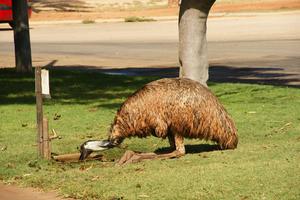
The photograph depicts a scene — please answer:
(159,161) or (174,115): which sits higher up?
(174,115)

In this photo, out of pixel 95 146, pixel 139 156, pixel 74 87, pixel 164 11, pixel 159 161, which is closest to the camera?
pixel 159 161

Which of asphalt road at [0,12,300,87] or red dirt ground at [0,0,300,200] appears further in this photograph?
red dirt ground at [0,0,300,200]

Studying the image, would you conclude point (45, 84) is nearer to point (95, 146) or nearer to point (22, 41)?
point (95, 146)

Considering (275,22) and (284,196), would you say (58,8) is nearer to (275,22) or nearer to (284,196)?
(275,22)

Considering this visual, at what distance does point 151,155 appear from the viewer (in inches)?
408

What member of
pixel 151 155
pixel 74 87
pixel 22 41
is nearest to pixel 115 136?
pixel 151 155

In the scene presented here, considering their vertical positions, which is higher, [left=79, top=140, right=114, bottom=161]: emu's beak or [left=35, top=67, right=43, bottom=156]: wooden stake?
[left=35, top=67, right=43, bottom=156]: wooden stake

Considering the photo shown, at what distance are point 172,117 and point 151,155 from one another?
1.97 feet

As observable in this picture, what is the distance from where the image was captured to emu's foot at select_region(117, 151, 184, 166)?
1016 centimetres

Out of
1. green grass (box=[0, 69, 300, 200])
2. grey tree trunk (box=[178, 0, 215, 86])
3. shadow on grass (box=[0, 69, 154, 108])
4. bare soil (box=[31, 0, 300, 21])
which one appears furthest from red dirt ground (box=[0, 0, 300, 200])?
grey tree trunk (box=[178, 0, 215, 86])

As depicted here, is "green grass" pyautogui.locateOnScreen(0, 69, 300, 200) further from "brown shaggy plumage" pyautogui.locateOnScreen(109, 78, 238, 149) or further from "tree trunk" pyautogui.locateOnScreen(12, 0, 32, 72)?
"tree trunk" pyautogui.locateOnScreen(12, 0, 32, 72)

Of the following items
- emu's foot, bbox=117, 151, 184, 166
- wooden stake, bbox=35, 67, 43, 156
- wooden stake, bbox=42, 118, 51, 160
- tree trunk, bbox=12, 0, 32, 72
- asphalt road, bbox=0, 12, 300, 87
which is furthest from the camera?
asphalt road, bbox=0, 12, 300, 87

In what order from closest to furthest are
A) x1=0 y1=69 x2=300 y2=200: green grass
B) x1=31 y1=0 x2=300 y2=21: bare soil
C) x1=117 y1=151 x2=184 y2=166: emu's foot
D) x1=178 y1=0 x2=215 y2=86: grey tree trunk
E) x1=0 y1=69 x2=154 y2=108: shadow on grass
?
x1=0 y1=69 x2=300 y2=200: green grass
x1=117 y1=151 x2=184 y2=166: emu's foot
x1=178 y1=0 x2=215 y2=86: grey tree trunk
x1=0 y1=69 x2=154 y2=108: shadow on grass
x1=31 y1=0 x2=300 y2=21: bare soil

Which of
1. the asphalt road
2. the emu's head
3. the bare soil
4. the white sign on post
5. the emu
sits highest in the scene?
the white sign on post
